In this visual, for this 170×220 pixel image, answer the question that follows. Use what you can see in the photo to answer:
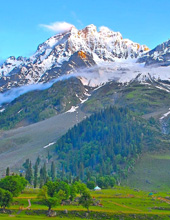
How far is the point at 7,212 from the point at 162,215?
134ft

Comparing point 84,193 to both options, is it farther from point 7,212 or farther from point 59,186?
point 7,212

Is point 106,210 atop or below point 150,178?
below

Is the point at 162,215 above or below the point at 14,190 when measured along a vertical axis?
below

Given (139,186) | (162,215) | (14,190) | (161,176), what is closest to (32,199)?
(14,190)

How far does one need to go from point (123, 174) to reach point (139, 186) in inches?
681

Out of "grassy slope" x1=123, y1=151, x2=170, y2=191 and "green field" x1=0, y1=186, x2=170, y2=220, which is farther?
"grassy slope" x1=123, y1=151, x2=170, y2=191

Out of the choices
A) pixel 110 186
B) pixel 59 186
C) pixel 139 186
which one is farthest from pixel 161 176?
pixel 59 186

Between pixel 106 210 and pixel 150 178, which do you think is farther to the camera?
pixel 150 178

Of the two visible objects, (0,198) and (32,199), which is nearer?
(0,198)

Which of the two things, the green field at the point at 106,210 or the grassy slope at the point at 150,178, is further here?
the grassy slope at the point at 150,178

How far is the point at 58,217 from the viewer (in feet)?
290

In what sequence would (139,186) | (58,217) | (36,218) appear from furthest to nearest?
1. (139,186)
2. (58,217)
3. (36,218)

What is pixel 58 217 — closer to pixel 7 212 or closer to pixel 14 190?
pixel 7 212

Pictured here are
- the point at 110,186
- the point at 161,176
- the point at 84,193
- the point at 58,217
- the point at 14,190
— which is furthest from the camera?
the point at 161,176
